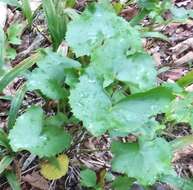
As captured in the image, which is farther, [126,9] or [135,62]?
[126,9]

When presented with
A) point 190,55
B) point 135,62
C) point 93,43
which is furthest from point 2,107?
point 190,55

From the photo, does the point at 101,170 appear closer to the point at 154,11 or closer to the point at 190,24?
the point at 154,11

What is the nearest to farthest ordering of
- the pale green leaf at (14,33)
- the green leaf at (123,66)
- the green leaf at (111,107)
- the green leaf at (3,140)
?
the green leaf at (111,107)
the green leaf at (123,66)
the green leaf at (3,140)
the pale green leaf at (14,33)

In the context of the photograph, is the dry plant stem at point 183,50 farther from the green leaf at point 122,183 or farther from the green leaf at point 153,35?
the green leaf at point 122,183

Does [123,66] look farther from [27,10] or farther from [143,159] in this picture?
[27,10]

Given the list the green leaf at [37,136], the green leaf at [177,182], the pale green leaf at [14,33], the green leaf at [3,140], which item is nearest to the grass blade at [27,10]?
the pale green leaf at [14,33]

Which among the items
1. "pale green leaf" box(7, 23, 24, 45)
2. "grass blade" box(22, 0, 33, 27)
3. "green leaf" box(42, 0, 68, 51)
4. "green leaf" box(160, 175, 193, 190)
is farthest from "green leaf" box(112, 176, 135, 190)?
"grass blade" box(22, 0, 33, 27)

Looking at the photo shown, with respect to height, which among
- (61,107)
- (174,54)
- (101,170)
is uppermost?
(61,107)

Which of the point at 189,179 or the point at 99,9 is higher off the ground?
the point at 99,9
